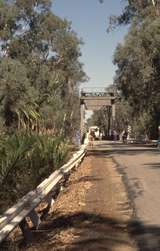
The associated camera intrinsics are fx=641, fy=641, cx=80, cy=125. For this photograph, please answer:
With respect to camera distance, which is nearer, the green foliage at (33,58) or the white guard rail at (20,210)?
the white guard rail at (20,210)

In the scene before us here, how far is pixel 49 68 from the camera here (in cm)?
6600

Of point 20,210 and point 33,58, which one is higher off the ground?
point 33,58

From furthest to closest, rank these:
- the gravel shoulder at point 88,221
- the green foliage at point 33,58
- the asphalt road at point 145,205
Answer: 1. the green foliage at point 33,58
2. the asphalt road at point 145,205
3. the gravel shoulder at point 88,221

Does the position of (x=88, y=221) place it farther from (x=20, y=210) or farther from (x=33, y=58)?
(x=33, y=58)

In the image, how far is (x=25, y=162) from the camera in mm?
14648

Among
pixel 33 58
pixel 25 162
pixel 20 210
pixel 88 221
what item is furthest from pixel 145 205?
pixel 33 58

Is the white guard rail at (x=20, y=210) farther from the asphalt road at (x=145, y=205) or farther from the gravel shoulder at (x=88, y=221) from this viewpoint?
the asphalt road at (x=145, y=205)

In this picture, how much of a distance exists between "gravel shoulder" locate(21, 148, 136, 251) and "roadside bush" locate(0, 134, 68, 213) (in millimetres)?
788

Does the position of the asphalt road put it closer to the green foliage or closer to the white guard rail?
the white guard rail

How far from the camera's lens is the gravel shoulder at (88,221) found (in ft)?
28.6

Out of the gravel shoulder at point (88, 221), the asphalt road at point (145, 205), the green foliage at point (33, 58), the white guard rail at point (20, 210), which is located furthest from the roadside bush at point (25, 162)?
the green foliage at point (33, 58)

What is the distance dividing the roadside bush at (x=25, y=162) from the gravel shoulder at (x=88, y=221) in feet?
2.59

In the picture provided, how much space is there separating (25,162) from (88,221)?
4.37m

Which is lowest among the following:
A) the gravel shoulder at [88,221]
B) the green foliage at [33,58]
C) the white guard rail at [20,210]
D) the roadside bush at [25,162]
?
the gravel shoulder at [88,221]
